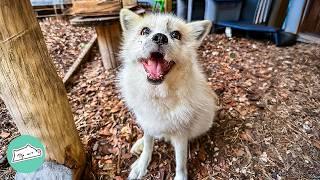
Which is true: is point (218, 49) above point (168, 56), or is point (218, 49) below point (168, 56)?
below

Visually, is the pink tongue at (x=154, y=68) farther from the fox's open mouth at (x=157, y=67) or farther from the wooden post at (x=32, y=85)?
the wooden post at (x=32, y=85)

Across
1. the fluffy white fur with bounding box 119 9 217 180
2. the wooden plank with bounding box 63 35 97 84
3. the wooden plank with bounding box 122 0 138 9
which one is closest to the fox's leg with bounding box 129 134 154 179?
the fluffy white fur with bounding box 119 9 217 180

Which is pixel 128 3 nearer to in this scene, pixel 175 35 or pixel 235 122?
pixel 175 35

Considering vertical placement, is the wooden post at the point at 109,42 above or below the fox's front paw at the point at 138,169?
above

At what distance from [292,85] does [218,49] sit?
1143mm

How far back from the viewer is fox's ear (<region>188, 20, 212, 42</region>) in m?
1.53

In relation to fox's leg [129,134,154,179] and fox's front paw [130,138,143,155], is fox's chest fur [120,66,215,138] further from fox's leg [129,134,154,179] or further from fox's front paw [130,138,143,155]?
fox's front paw [130,138,143,155]

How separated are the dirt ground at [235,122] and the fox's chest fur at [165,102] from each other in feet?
1.56

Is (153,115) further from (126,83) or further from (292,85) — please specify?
(292,85)

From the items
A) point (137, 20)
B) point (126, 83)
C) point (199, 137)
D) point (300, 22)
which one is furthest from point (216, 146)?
point (300, 22)

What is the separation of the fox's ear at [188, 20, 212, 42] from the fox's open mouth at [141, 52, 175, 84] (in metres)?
0.33

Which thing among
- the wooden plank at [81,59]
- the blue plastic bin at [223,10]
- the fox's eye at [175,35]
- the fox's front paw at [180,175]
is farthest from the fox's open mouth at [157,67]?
the blue plastic bin at [223,10]

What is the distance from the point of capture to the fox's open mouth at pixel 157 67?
1.31 meters

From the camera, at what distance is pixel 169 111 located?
1494mm
